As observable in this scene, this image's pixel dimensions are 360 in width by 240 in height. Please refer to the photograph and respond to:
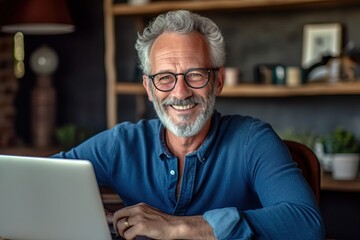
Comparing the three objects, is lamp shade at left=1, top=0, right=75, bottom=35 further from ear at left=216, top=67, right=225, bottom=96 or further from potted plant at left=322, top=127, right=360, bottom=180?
ear at left=216, top=67, right=225, bottom=96

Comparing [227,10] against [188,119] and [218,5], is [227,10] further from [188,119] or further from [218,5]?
[188,119]

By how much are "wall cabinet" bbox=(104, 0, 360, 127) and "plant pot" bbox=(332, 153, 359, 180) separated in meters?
0.34

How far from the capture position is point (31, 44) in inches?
178

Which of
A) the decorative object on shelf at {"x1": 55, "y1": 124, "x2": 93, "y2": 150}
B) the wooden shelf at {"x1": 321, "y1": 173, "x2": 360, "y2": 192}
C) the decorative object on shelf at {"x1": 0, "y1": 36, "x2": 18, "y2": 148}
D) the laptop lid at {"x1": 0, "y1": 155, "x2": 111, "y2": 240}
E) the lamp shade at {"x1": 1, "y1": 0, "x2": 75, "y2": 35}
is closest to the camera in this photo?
the laptop lid at {"x1": 0, "y1": 155, "x2": 111, "y2": 240}

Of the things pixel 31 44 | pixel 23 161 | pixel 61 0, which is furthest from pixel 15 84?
pixel 23 161

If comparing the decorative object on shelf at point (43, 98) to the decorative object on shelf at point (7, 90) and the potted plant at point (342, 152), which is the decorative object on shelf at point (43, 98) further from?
the potted plant at point (342, 152)

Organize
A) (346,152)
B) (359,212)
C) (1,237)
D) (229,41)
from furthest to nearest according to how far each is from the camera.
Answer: (229,41) < (359,212) < (346,152) < (1,237)

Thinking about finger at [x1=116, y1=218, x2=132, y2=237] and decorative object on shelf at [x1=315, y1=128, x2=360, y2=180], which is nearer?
finger at [x1=116, y1=218, x2=132, y2=237]

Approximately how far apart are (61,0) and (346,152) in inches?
76.2

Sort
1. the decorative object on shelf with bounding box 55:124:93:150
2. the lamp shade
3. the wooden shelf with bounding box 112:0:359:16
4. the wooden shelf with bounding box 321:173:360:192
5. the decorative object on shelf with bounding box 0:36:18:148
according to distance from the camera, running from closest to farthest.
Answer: the wooden shelf with bounding box 321:173:360:192, the wooden shelf with bounding box 112:0:359:16, the lamp shade, the decorative object on shelf with bounding box 55:124:93:150, the decorative object on shelf with bounding box 0:36:18:148

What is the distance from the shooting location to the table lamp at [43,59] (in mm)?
3965

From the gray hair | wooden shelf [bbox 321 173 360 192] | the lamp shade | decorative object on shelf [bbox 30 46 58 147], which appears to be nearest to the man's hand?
the gray hair

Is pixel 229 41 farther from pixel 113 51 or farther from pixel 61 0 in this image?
pixel 61 0

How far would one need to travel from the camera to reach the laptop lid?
4.48 ft
